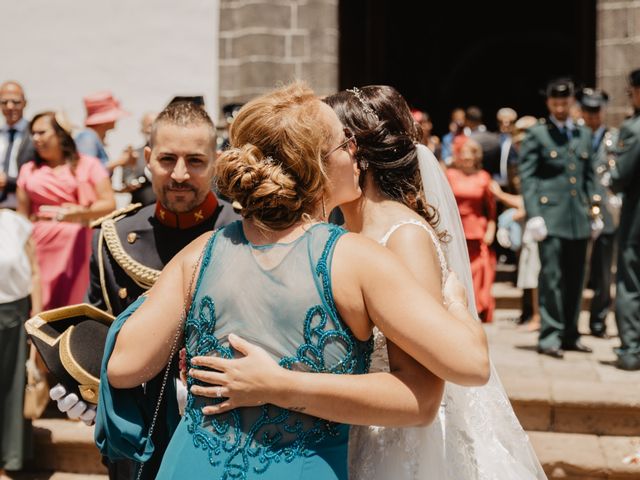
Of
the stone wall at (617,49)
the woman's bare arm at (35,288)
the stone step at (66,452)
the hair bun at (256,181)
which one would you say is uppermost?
the stone wall at (617,49)

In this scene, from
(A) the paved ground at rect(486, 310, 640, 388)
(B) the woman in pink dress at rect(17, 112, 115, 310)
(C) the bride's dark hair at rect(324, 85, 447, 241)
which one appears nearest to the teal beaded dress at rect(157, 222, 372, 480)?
(C) the bride's dark hair at rect(324, 85, 447, 241)

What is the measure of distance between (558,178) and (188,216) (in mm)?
4401

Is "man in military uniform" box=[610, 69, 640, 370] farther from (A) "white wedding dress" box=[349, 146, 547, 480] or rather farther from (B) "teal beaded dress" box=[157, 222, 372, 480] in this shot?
(B) "teal beaded dress" box=[157, 222, 372, 480]

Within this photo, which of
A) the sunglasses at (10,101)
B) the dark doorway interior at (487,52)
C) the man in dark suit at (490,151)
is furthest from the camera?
the dark doorway interior at (487,52)

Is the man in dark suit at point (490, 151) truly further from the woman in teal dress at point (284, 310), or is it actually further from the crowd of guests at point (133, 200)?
the woman in teal dress at point (284, 310)

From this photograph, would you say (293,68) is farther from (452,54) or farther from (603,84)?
(452,54)

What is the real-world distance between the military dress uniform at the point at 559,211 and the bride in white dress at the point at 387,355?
401 cm

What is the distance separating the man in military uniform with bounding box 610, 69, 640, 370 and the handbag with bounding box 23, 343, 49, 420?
371 cm

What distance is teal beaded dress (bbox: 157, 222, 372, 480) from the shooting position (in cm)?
204

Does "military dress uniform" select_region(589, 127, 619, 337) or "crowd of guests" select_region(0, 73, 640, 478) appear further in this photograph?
"military dress uniform" select_region(589, 127, 619, 337)

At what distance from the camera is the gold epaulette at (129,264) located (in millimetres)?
2984

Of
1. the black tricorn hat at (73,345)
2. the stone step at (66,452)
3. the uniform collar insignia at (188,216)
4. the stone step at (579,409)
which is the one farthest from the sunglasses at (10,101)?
the black tricorn hat at (73,345)

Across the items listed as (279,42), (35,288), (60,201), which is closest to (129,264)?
(35,288)

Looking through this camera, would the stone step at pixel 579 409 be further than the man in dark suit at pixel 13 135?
No
